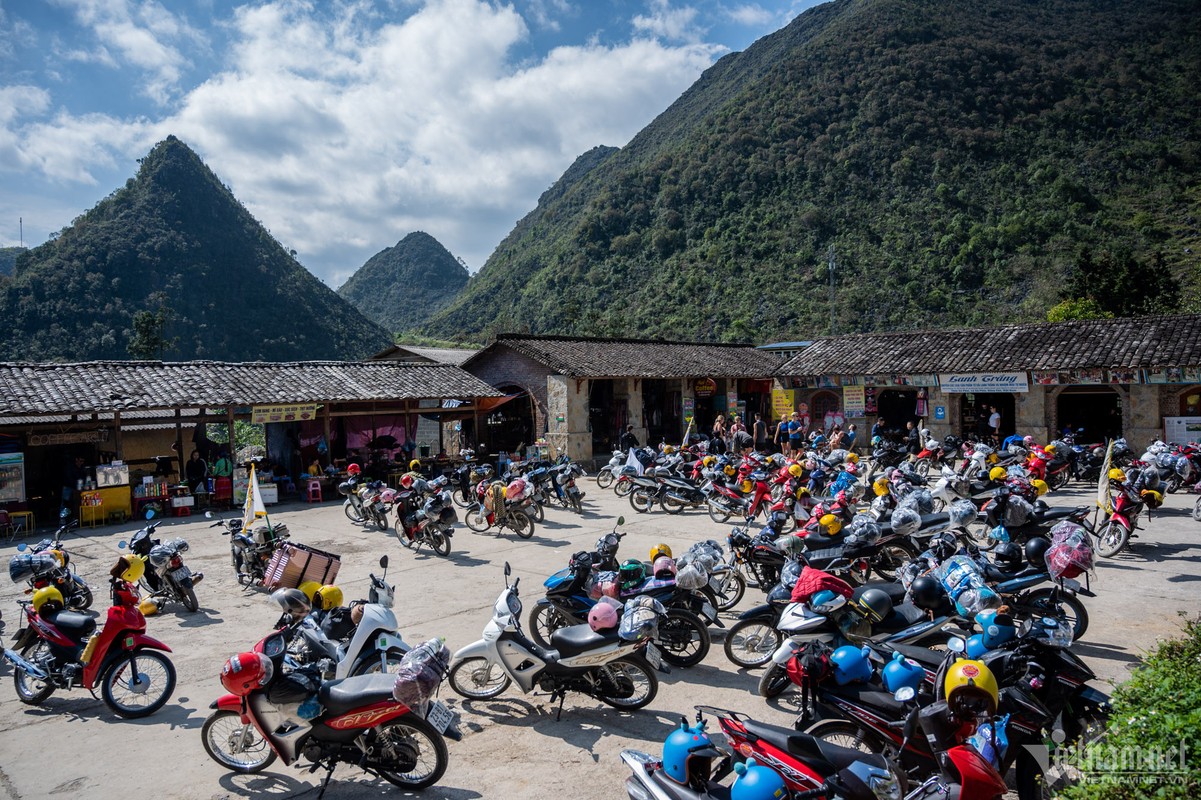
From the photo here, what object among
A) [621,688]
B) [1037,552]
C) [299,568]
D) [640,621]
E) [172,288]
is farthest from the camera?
[172,288]

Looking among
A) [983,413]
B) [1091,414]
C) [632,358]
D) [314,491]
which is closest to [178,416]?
[314,491]

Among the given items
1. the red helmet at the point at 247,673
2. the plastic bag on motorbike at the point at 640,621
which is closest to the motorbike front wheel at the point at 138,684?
the red helmet at the point at 247,673

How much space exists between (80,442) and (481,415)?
1136 centimetres

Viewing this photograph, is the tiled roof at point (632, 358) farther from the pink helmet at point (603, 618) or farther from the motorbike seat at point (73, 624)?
the pink helmet at point (603, 618)

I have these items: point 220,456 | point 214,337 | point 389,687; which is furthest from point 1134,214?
point 214,337

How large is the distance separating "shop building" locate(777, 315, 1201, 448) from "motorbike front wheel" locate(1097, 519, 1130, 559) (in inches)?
428

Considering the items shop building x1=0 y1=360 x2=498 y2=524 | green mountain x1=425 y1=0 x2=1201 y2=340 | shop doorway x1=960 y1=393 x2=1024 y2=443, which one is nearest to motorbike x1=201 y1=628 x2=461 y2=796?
shop building x1=0 y1=360 x2=498 y2=524

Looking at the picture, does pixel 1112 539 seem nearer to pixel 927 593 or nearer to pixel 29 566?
pixel 927 593

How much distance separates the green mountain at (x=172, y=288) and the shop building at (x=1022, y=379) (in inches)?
1425

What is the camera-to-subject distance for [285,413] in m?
18.3

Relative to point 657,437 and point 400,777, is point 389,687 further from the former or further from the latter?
point 657,437

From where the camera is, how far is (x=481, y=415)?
82.3 feet

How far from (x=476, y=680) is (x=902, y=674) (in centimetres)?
322

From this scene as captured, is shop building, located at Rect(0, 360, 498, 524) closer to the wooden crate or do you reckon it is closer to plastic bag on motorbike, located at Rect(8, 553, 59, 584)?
plastic bag on motorbike, located at Rect(8, 553, 59, 584)
